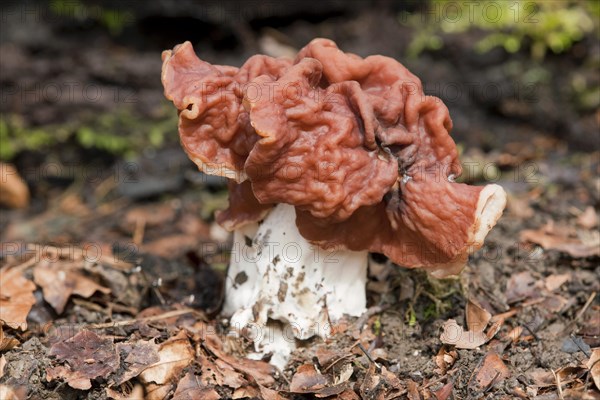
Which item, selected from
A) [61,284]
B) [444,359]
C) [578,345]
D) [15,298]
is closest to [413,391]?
[444,359]

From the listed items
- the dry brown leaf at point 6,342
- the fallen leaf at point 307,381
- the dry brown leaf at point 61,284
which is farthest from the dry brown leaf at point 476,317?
the dry brown leaf at point 6,342

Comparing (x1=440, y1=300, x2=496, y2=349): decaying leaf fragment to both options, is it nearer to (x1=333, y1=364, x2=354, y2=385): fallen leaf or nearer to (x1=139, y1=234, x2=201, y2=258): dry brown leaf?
(x1=333, y1=364, x2=354, y2=385): fallen leaf

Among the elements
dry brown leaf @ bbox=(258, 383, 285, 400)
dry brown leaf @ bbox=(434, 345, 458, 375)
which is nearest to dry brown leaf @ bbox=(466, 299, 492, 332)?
dry brown leaf @ bbox=(434, 345, 458, 375)

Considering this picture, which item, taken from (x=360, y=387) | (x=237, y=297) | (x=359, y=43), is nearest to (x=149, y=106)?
→ (x=359, y=43)

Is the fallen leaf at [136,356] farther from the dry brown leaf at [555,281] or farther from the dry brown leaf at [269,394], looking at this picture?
the dry brown leaf at [555,281]

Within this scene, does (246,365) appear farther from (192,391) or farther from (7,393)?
(7,393)

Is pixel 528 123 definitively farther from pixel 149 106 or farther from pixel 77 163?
pixel 77 163
